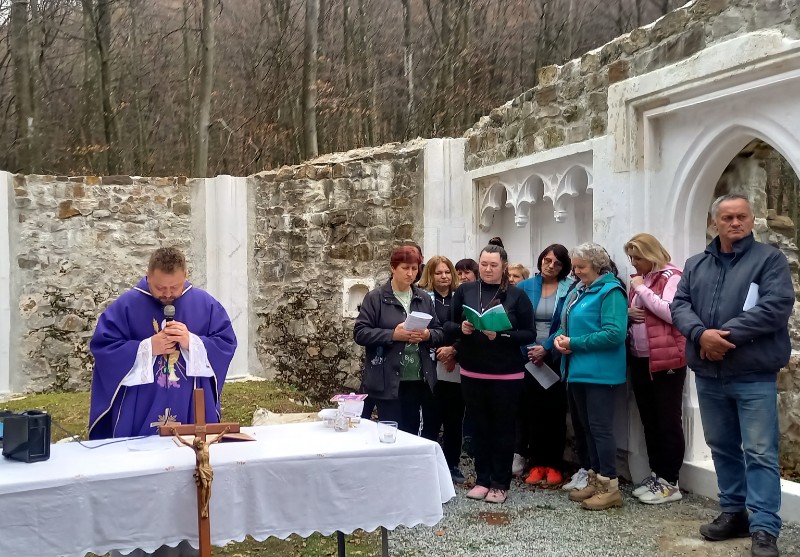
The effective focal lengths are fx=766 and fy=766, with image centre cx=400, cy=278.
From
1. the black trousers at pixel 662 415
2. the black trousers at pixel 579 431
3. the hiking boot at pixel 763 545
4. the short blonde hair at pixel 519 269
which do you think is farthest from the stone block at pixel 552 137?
the hiking boot at pixel 763 545

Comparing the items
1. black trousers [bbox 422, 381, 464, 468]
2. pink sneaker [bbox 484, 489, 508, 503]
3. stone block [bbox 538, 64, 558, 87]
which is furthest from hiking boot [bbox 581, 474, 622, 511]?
stone block [bbox 538, 64, 558, 87]

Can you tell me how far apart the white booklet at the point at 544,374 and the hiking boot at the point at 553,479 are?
0.63m

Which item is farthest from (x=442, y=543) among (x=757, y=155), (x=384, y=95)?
(x=384, y=95)

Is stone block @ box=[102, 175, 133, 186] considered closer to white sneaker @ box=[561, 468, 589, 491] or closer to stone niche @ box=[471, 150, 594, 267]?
stone niche @ box=[471, 150, 594, 267]

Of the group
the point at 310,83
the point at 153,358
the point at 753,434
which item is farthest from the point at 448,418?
the point at 310,83

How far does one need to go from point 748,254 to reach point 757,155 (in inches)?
72.9

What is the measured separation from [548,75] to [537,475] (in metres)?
3.20

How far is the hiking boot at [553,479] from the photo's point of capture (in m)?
5.32

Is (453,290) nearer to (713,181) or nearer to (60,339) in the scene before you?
(713,181)

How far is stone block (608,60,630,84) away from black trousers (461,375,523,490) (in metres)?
2.30

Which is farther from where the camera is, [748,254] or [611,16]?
[611,16]

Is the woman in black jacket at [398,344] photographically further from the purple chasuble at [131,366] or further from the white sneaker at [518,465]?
the purple chasuble at [131,366]

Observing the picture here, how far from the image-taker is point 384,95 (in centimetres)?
1898

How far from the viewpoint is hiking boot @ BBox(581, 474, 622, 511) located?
4.74 m
